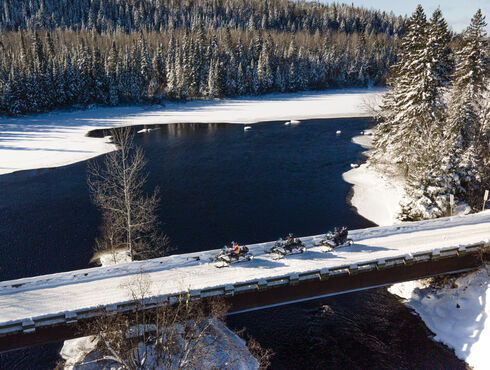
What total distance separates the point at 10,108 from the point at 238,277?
83510 mm

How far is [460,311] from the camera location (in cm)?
2359

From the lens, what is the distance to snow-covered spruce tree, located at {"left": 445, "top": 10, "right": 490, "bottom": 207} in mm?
34375

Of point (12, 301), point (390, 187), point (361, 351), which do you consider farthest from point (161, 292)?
point (390, 187)

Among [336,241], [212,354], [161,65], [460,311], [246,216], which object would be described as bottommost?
[460,311]

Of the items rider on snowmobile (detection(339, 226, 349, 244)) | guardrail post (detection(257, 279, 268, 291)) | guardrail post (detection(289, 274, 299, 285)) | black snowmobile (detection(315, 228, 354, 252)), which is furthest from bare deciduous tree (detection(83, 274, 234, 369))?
rider on snowmobile (detection(339, 226, 349, 244))

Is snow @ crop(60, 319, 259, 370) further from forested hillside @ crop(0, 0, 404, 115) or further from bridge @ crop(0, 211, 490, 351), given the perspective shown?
forested hillside @ crop(0, 0, 404, 115)

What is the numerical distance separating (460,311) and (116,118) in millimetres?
81484

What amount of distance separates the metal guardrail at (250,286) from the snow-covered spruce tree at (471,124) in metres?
11.6

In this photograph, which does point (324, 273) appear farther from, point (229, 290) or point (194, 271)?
point (194, 271)

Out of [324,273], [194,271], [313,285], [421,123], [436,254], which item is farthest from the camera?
[421,123]

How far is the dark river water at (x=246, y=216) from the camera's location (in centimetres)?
2192

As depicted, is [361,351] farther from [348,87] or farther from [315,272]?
[348,87]

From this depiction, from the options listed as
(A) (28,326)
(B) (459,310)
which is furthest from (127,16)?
(B) (459,310)

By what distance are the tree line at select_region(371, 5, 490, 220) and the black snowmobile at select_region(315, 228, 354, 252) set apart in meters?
11.5
